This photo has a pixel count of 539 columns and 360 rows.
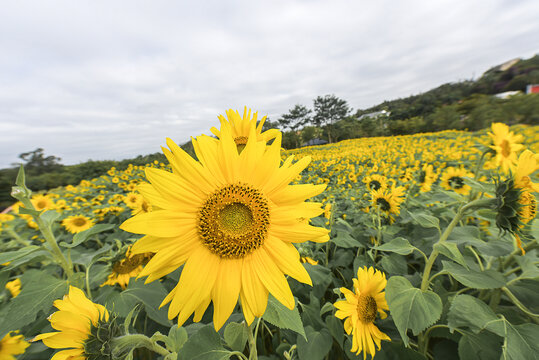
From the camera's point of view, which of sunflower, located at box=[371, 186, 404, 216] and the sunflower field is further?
sunflower, located at box=[371, 186, 404, 216]

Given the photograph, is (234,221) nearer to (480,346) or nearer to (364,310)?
(364,310)

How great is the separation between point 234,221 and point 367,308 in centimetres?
114

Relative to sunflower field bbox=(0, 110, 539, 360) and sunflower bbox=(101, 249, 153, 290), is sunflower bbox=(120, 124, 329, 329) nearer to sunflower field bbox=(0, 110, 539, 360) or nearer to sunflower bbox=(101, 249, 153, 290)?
sunflower field bbox=(0, 110, 539, 360)

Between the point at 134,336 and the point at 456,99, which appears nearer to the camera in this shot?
the point at 134,336

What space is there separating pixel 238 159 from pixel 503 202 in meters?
1.35

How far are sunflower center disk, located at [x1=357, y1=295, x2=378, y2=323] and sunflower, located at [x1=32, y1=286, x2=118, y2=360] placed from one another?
129cm

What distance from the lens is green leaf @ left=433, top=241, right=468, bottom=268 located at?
1060 millimetres

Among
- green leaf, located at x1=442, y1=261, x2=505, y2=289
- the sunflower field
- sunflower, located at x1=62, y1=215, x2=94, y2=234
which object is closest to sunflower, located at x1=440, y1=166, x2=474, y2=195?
the sunflower field

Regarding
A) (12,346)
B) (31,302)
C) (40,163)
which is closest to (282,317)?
(31,302)

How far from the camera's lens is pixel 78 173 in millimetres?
12867

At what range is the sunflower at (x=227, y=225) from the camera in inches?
28.3

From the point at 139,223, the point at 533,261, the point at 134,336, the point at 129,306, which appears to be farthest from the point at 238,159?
the point at 533,261

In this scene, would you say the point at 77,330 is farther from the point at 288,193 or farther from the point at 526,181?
the point at 526,181

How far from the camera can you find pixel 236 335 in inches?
36.3
